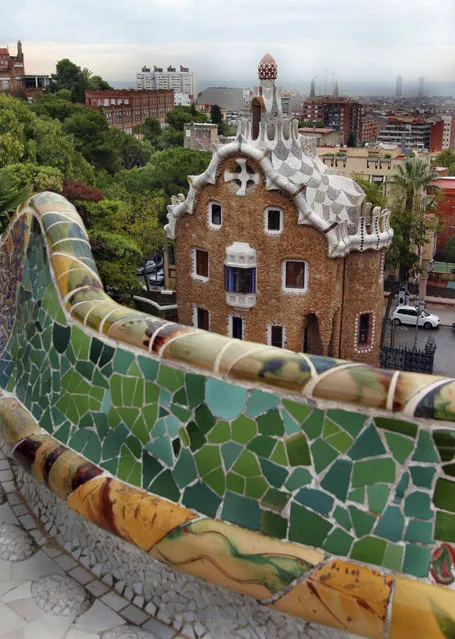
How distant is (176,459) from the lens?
21.4ft

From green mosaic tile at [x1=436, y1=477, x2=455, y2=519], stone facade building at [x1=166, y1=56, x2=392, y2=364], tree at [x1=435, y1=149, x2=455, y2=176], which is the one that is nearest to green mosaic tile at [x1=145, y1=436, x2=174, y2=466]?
green mosaic tile at [x1=436, y1=477, x2=455, y2=519]

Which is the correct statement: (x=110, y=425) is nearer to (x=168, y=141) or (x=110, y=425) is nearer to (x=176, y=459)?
(x=176, y=459)

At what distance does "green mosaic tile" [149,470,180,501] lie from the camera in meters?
6.42

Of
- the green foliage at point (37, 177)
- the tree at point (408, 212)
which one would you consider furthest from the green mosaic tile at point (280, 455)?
the tree at point (408, 212)

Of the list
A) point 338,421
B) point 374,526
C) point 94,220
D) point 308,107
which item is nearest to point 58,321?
point 338,421

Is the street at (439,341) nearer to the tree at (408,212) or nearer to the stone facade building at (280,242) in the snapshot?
the tree at (408,212)

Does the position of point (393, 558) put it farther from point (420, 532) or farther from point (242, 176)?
point (242, 176)

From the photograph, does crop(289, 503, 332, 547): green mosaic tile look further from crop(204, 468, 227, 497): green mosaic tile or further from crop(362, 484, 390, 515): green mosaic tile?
crop(204, 468, 227, 497): green mosaic tile

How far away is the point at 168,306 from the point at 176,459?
60.9 feet

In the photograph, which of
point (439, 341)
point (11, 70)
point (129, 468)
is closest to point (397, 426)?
point (129, 468)

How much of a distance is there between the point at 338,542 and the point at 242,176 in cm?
1490

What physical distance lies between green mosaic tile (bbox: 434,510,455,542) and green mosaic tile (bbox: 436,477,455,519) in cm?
5

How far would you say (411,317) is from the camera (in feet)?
95.4

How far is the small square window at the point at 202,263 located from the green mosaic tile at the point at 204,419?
15035 millimetres
